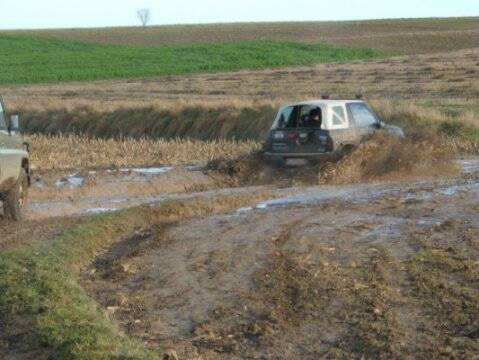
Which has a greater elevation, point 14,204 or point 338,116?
point 338,116

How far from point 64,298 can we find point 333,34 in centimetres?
7869

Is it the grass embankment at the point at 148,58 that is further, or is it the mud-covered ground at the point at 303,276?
the grass embankment at the point at 148,58

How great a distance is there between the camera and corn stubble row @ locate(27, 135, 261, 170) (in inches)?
832

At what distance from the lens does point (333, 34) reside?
8506 cm

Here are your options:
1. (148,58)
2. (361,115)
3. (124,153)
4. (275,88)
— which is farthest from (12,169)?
(148,58)

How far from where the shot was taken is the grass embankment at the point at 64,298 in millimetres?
6578

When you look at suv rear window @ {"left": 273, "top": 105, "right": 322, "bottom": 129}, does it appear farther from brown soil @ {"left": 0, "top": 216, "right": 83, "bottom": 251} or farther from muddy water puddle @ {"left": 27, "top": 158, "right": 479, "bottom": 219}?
brown soil @ {"left": 0, "top": 216, "right": 83, "bottom": 251}

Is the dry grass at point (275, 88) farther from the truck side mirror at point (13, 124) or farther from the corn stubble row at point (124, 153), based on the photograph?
the truck side mirror at point (13, 124)

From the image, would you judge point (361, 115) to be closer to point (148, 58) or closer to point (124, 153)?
point (124, 153)

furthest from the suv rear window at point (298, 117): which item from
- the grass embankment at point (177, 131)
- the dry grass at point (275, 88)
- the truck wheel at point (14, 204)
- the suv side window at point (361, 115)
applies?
the dry grass at point (275, 88)

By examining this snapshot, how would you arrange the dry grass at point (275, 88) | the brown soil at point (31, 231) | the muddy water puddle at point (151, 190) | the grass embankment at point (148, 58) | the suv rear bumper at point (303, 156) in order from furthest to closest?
the grass embankment at point (148, 58), the dry grass at point (275, 88), the suv rear bumper at point (303, 156), the muddy water puddle at point (151, 190), the brown soil at point (31, 231)

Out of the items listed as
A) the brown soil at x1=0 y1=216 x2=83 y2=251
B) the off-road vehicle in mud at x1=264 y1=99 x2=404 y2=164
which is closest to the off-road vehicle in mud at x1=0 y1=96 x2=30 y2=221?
the brown soil at x1=0 y1=216 x2=83 y2=251

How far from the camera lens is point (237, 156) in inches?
798

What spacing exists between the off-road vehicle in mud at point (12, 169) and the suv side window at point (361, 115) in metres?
7.02
